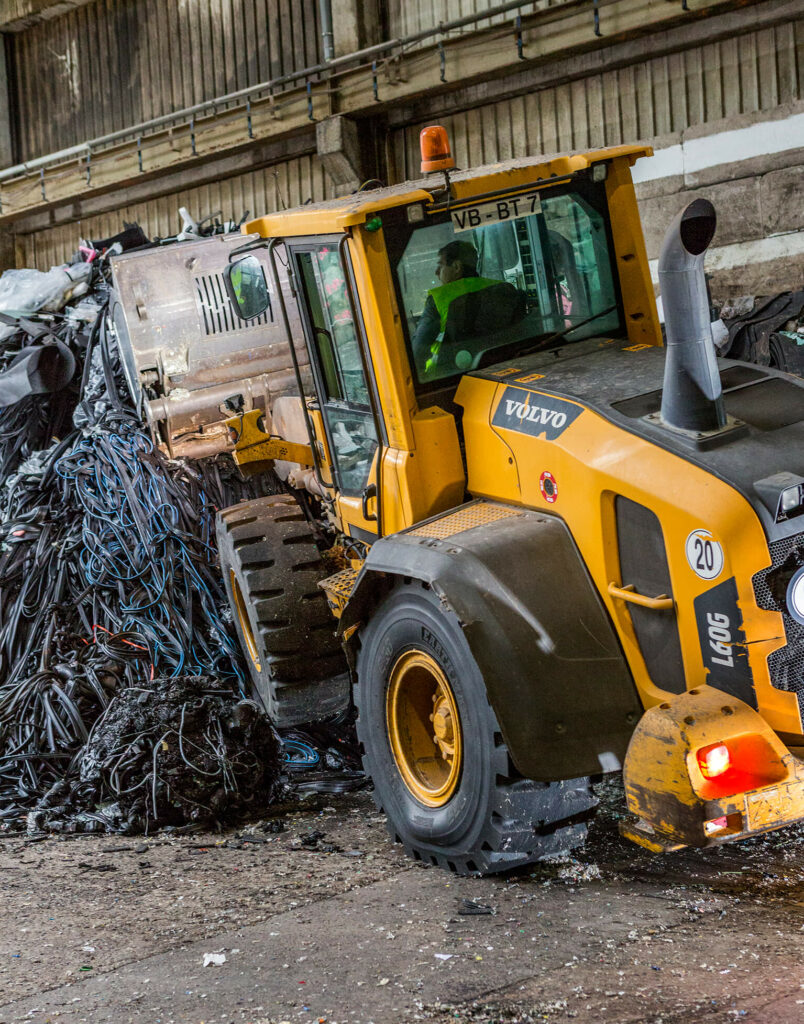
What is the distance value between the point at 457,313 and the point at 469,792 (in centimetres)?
190

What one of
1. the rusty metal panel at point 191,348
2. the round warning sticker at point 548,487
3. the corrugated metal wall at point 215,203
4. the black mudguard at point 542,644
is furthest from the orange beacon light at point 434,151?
the corrugated metal wall at point 215,203

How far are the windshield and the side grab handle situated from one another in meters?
1.25

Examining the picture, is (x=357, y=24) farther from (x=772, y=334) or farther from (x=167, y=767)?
(x=167, y=767)

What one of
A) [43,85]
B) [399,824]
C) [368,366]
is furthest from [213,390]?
[43,85]

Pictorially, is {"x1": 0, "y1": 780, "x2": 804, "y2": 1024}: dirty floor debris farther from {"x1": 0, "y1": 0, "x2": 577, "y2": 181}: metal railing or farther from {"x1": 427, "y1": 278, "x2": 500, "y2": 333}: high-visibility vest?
{"x1": 0, "y1": 0, "x2": 577, "y2": 181}: metal railing

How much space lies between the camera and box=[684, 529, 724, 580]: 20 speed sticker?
3.35 metres

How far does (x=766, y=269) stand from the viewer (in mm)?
9023

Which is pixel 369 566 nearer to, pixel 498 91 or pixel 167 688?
pixel 167 688

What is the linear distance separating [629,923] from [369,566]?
1.59 meters

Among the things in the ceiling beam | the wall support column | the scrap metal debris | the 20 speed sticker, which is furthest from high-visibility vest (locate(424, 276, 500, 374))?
the wall support column

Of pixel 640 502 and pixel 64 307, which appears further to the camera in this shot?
pixel 64 307

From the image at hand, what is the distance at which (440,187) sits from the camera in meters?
4.40

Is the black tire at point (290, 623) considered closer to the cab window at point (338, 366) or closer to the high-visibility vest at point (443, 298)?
the cab window at point (338, 366)

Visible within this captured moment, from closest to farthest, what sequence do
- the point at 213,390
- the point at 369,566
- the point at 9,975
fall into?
the point at 9,975 → the point at 369,566 → the point at 213,390
